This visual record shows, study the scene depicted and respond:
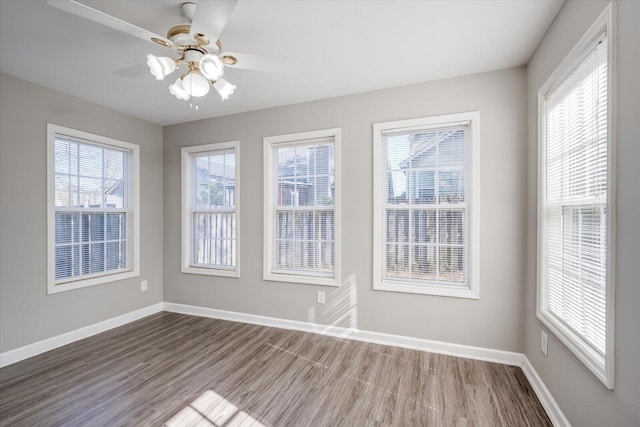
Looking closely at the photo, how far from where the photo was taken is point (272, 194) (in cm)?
353

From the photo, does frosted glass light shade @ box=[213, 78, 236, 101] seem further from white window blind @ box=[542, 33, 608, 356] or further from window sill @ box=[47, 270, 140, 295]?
window sill @ box=[47, 270, 140, 295]

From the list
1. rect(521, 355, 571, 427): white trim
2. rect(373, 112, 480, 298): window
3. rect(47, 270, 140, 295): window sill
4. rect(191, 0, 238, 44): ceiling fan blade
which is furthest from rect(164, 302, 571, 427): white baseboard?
rect(191, 0, 238, 44): ceiling fan blade

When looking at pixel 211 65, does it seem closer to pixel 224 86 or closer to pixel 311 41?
pixel 224 86

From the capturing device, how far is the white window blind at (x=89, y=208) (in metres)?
3.05

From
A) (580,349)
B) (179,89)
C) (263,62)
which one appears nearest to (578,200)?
(580,349)

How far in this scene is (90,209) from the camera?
3.30 m

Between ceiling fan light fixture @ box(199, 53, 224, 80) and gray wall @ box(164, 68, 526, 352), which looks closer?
ceiling fan light fixture @ box(199, 53, 224, 80)

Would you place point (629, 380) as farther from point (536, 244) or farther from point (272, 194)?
point (272, 194)

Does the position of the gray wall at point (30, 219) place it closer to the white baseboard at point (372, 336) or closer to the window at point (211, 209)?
the window at point (211, 209)

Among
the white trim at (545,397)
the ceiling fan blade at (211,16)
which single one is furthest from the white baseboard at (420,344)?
the ceiling fan blade at (211,16)

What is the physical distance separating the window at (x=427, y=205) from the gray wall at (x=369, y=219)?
0.09 meters

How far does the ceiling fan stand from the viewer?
4.42 ft

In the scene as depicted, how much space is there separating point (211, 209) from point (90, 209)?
132cm

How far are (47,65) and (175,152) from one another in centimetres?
167
